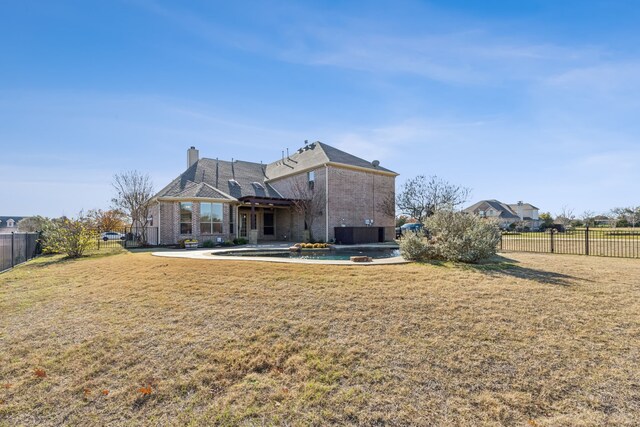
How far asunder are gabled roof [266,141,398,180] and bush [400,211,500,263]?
12.8 meters

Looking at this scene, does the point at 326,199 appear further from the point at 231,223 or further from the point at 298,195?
the point at 231,223

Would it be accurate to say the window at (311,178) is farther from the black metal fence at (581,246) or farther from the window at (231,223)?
the black metal fence at (581,246)

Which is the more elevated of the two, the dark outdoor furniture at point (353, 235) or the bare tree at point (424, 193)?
the bare tree at point (424, 193)

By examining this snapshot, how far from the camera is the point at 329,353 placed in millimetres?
4062

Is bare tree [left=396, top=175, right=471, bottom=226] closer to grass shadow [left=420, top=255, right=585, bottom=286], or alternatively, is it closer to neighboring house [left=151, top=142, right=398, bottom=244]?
neighboring house [left=151, top=142, right=398, bottom=244]

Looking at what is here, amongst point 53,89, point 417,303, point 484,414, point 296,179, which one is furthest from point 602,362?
point 296,179

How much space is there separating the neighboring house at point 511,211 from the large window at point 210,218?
49678 millimetres

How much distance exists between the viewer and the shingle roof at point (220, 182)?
69.6ft

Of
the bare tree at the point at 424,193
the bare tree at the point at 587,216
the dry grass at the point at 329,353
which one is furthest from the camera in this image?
the bare tree at the point at 587,216

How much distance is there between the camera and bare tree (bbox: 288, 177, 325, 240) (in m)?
22.5

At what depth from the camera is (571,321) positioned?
4.79 meters

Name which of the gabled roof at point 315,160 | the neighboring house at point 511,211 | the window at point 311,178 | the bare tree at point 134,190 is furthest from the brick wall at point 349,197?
the neighboring house at point 511,211

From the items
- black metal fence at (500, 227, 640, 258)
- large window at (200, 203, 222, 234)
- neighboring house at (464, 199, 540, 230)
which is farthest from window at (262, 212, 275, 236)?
neighboring house at (464, 199, 540, 230)

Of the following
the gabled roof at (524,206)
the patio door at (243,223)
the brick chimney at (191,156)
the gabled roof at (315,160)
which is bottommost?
the patio door at (243,223)
